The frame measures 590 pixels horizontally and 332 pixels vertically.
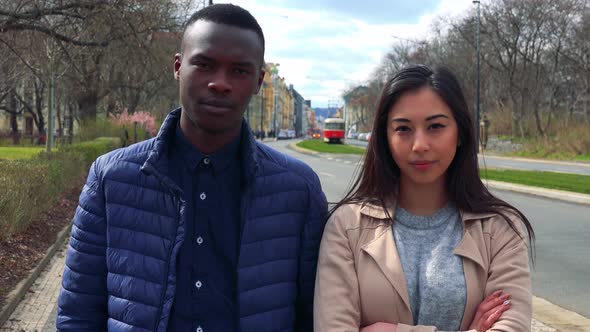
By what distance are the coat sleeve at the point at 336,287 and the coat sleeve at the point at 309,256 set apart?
0.06 m

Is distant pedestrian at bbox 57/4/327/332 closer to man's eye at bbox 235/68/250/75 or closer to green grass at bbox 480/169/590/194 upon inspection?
man's eye at bbox 235/68/250/75

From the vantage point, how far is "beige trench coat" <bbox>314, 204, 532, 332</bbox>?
2061 mm

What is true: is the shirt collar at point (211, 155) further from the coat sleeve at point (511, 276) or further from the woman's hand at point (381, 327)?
the coat sleeve at point (511, 276)

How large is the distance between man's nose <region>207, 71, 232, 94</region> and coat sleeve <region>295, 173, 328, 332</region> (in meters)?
0.50

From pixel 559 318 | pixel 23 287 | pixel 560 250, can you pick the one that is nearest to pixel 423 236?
pixel 559 318

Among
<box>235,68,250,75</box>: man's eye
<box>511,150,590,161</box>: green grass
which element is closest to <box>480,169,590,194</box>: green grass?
<box>235,68,250,75</box>: man's eye

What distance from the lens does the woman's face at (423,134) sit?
2191mm

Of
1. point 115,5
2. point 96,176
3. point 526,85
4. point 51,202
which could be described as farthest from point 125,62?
point 526,85

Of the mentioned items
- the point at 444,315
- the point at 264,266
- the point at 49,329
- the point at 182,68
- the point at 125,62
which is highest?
the point at 125,62

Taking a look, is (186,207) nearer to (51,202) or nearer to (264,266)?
(264,266)

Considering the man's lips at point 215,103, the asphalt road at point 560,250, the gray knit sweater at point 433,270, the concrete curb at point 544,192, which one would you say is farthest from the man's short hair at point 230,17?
the concrete curb at point 544,192

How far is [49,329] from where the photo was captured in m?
5.79

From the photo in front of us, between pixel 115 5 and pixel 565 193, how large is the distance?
1153cm

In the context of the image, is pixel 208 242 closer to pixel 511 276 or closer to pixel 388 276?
pixel 388 276
